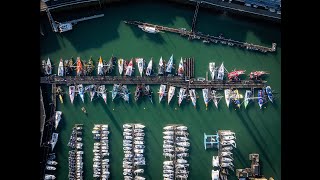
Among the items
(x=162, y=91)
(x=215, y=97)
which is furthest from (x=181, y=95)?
(x=215, y=97)

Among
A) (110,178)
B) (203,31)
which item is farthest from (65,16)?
(110,178)

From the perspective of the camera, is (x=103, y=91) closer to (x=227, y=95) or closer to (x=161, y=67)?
(x=161, y=67)

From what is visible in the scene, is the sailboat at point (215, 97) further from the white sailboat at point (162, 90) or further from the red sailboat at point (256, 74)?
the white sailboat at point (162, 90)

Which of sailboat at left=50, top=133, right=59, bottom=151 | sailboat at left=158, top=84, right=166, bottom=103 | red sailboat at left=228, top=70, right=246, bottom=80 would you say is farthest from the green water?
red sailboat at left=228, top=70, right=246, bottom=80

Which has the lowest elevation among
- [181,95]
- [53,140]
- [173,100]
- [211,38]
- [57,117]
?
[53,140]

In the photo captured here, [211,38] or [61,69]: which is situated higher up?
[211,38]

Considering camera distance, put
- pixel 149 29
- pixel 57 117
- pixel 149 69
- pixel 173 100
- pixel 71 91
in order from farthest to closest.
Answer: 1. pixel 173 100
2. pixel 71 91
3. pixel 57 117
4. pixel 149 69
5. pixel 149 29

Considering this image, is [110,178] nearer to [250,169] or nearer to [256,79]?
[250,169]
